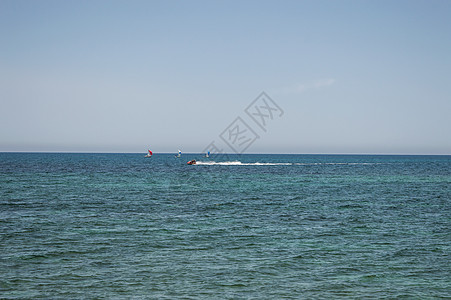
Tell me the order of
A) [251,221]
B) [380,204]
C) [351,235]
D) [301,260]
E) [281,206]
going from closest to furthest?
[301,260] → [351,235] → [251,221] → [281,206] → [380,204]

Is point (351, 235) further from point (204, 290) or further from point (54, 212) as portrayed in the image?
point (54, 212)

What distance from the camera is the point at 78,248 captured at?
17516mm

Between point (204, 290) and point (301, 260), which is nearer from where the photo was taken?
point (204, 290)

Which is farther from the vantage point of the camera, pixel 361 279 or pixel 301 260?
pixel 301 260

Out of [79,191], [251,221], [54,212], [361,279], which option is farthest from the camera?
[79,191]

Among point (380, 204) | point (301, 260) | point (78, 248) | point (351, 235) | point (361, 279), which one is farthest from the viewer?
point (380, 204)

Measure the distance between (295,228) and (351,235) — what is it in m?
3.03

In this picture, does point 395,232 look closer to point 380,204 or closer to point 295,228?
point 295,228

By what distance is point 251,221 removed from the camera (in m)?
24.8

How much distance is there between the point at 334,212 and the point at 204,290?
18.3 m

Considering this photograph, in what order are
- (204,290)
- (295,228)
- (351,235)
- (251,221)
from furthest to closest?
(251,221)
(295,228)
(351,235)
(204,290)

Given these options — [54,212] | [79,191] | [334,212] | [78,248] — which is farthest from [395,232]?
Answer: [79,191]

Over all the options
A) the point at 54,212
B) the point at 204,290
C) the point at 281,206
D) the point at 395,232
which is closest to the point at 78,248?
the point at 204,290

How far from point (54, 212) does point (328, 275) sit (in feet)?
65.5
